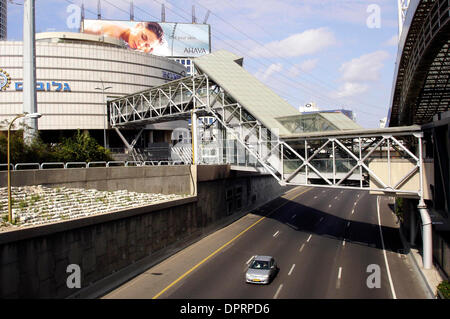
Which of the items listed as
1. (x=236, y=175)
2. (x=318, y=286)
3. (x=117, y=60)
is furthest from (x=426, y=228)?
(x=117, y=60)

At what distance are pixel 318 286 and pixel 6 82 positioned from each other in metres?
60.3

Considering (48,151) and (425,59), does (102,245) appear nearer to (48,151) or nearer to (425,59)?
(48,151)

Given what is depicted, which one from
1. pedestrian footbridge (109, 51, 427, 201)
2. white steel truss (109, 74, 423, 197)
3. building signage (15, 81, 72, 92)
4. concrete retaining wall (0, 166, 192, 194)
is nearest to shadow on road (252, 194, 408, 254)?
white steel truss (109, 74, 423, 197)

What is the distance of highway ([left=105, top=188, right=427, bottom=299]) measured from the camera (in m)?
19.0

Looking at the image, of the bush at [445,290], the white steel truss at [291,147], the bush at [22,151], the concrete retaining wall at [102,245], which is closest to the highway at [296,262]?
the concrete retaining wall at [102,245]

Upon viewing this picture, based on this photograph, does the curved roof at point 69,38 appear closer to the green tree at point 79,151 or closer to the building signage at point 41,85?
the building signage at point 41,85

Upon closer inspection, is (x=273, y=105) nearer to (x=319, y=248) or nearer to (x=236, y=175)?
(x=236, y=175)

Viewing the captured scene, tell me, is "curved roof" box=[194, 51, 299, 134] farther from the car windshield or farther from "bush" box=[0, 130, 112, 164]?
"bush" box=[0, 130, 112, 164]

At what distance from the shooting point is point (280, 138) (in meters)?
28.5

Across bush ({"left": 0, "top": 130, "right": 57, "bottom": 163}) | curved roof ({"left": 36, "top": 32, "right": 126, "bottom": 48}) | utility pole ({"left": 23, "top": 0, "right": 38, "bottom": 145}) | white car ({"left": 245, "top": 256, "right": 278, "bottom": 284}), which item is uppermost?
curved roof ({"left": 36, "top": 32, "right": 126, "bottom": 48})

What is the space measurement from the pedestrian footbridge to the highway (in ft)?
17.2

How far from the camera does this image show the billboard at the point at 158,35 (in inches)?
4375

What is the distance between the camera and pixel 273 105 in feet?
113

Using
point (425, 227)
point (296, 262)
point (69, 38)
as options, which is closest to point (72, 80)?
point (69, 38)
